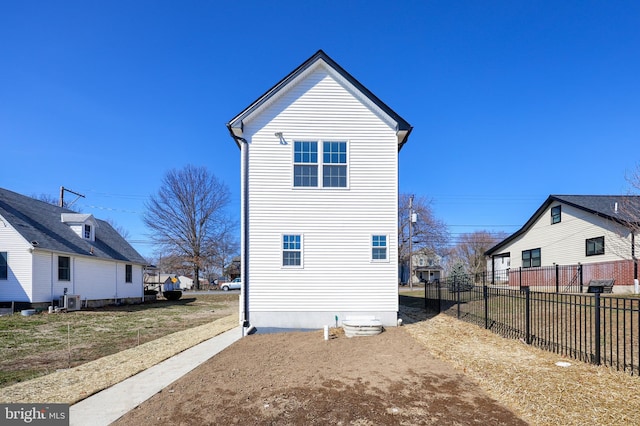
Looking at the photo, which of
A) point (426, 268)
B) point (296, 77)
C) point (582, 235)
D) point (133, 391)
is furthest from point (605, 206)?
point (426, 268)

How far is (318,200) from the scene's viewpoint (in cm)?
1173

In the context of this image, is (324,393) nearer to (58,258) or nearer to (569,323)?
(569,323)

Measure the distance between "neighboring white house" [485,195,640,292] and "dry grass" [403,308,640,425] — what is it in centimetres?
1436

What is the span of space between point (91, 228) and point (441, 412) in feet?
92.5

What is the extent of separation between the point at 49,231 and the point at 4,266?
11.9ft

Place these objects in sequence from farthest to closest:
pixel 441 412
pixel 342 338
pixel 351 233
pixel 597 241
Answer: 1. pixel 597 241
2. pixel 351 233
3. pixel 342 338
4. pixel 441 412

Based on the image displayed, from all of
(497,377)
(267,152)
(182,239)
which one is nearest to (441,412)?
(497,377)

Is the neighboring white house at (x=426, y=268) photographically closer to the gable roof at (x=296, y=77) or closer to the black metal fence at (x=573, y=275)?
the black metal fence at (x=573, y=275)

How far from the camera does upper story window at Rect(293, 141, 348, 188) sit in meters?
11.8

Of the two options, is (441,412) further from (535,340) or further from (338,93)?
(338,93)

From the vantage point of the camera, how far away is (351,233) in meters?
11.7

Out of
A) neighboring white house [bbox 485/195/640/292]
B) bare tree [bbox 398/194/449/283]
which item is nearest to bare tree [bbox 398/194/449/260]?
bare tree [bbox 398/194/449/283]

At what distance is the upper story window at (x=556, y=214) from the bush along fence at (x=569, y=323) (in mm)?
11813

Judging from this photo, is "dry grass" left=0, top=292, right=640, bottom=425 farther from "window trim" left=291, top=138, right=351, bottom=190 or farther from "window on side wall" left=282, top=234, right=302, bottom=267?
"window trim" left=291, top=138, right=351, bottom=190
